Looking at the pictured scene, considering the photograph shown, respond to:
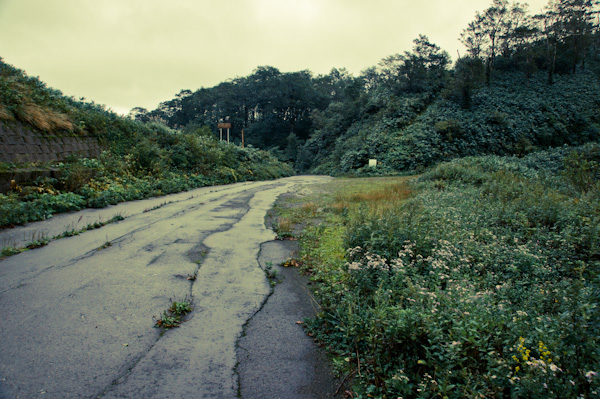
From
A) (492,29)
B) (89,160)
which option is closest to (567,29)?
(492,29)

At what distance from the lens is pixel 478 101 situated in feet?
95.3

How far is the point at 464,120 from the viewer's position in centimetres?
2678

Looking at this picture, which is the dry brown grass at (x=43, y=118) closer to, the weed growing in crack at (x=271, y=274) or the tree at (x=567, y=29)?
the weed growing in crack at (x=271, y=274)

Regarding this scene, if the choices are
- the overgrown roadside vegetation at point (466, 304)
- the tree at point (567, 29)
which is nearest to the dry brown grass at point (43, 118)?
the overgrown roadside vegetation at point (466, 304)

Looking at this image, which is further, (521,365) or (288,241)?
(288,241)

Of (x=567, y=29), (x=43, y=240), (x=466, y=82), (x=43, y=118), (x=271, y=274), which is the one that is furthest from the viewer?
(x=567, y=29)

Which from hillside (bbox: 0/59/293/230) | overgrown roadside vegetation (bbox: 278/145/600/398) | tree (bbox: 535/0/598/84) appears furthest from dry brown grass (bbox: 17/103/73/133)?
tree (bbox: 535/0/598/84)

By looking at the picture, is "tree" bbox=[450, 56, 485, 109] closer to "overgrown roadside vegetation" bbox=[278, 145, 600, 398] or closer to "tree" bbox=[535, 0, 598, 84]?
"tree" bbox=[535, 0, 598, 84]

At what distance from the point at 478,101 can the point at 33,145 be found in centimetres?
3132

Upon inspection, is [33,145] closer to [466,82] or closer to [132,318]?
[132,318]

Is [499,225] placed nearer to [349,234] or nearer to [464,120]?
[349,234]

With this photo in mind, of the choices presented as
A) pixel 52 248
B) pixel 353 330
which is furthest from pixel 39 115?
pixel 353 330

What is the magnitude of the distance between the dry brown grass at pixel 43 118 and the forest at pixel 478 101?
1915 cm

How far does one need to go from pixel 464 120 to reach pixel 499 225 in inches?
936
